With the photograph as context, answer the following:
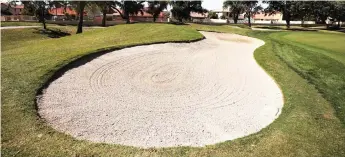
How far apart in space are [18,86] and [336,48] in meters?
29.4

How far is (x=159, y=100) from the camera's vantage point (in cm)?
1408

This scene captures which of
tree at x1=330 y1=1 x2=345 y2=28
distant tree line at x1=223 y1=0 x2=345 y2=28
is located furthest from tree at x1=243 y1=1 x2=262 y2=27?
tree at x1=330 y1=1 x2=345 y2=28

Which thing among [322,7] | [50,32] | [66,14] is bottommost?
[50,32]

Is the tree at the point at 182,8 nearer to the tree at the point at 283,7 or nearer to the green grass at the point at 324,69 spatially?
the tree at the point at 283,7

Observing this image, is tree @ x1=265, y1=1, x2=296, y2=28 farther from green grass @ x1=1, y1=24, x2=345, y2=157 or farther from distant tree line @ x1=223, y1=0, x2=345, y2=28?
green grass @ x1=1, y1=24, x2=345, y2=157

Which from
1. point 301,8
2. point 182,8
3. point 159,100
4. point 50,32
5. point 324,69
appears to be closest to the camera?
point 159,100

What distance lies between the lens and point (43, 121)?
1082 cm

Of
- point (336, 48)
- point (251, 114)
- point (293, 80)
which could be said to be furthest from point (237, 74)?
point (336, 48)

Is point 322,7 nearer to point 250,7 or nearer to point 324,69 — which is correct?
point 250,7

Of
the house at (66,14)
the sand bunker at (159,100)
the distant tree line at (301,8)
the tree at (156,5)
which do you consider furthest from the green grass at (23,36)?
the distant tree line at (301,8)

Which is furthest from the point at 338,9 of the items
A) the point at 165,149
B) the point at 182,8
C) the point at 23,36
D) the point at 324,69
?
the point at 165,149

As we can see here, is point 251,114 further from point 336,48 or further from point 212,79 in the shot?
point 336,48

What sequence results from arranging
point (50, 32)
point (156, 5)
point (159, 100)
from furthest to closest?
point (156, 5) < point (50, 32) < point (159, 100)

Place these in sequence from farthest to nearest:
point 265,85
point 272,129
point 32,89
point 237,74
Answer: point 237,74 < point 265,85 < point 32,89 < point 272,129
